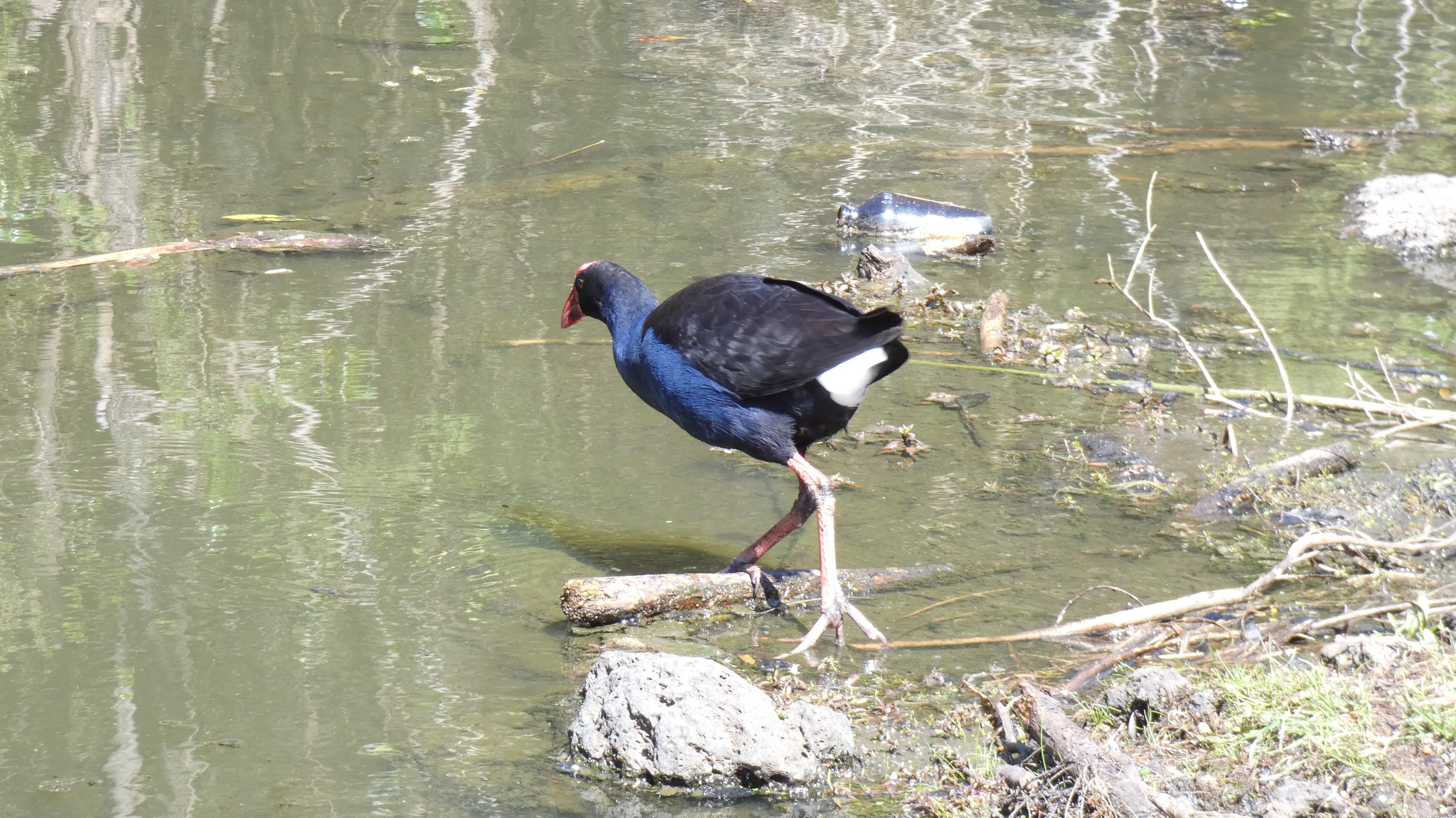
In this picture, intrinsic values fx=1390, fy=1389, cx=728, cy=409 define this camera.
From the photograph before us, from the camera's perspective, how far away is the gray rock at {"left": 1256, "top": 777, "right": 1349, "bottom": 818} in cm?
290

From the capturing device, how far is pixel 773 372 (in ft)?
13.6

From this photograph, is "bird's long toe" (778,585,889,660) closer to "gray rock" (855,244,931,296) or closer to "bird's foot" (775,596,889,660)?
"bird's foot" (775,596,889,660)

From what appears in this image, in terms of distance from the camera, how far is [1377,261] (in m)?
7.80

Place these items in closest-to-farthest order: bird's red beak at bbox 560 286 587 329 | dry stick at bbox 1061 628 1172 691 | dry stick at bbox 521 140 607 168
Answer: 1. dry stick at bbox 1061 628 1172 691
2. bird's red beak at bbox 560 286 587 329
3. dry stick at bbox 521 140 607 168

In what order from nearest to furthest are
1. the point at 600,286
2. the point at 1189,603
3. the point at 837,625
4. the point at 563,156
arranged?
1. the point at 1189,603
2. the point at 837,625
3. the point at 600,286
4. the point at 563,156

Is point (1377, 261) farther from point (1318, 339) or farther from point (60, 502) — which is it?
point (60, 502)

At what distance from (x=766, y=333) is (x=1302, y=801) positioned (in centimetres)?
196

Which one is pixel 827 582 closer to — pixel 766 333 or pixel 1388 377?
pixel 766 333

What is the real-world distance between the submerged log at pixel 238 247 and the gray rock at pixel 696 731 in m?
4.62

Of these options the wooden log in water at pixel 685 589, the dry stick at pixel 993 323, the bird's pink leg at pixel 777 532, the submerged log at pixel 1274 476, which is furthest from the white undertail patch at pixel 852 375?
the dry stick at pixel 993 323

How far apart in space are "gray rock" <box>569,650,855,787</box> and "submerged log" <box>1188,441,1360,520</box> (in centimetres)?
212

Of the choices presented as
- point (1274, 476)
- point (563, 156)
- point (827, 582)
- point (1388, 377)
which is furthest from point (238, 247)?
point (1388, 377)

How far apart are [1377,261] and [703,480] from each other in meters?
4.71

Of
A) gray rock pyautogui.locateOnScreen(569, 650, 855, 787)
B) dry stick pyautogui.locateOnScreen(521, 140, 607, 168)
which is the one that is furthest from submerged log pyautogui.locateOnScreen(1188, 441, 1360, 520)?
dry stick pyautogui.locateOnScreen(521, 140, 607, 168)
